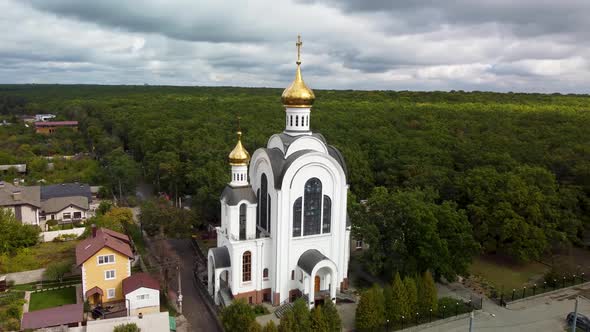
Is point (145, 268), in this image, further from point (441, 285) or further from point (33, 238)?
point (441, 285)

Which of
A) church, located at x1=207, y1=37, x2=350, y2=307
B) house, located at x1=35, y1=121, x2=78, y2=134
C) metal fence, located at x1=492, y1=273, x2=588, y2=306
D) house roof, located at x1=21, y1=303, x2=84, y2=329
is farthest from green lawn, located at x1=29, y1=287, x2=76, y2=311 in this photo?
house, located at x1=35, y1=121, x2=78, y2=134

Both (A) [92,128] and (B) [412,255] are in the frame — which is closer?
(B) [412,255]

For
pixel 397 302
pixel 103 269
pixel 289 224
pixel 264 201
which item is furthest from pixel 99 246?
pixel 397 302

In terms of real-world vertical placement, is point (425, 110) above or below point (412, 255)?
above

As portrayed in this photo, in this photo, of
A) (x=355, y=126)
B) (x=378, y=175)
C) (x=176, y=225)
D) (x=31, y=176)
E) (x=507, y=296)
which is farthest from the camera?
(x=355, y=126)

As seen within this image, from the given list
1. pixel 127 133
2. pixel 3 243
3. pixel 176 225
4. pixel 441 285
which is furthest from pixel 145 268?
pixel 127 133
